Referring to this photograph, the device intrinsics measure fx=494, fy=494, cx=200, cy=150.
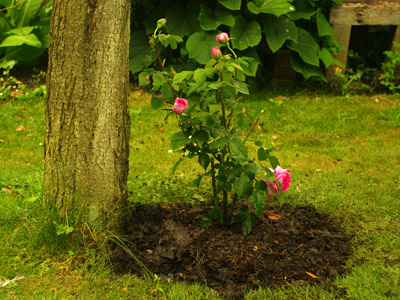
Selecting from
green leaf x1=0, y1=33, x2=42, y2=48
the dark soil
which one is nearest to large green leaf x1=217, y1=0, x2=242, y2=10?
green leaf x1=0, y1=33, x2=42, y2=48

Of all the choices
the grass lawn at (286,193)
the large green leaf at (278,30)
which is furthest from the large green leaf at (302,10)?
the grass lawn at (286,193)

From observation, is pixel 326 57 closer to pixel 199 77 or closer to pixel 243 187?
pixel 243 187

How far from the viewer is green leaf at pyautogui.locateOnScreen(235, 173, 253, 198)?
2830mm

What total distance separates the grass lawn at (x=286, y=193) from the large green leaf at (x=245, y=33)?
750 mm

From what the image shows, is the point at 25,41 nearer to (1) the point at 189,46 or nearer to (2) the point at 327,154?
(1) the point at 189,46

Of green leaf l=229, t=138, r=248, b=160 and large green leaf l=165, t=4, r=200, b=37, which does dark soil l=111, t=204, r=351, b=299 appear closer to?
green leaf l=229, t=138, r=248, b=160

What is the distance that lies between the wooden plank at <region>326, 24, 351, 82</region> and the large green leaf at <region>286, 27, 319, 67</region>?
438 mm

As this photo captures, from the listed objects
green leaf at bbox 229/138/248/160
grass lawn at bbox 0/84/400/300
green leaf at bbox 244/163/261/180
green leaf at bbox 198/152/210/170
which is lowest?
grass lawn at bbox 0/84/400/300

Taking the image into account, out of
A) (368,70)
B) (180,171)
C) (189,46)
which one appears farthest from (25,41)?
(368,70)

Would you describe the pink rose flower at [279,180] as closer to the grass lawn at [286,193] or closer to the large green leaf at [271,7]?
the grass lawn at [286,193]

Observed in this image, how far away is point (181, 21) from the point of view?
6.33 m

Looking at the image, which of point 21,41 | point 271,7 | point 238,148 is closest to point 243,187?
point 238,148

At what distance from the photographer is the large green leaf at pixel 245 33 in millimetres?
6012

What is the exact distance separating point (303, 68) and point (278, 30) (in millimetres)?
626
